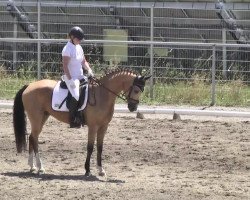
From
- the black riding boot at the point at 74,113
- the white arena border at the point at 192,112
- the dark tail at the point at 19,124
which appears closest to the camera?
the black riding boot at the point at 74,113

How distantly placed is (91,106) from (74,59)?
0.73 metres

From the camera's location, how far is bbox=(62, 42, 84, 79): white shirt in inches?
446

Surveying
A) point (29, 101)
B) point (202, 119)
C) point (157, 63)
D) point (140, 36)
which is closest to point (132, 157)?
point (29, 101)

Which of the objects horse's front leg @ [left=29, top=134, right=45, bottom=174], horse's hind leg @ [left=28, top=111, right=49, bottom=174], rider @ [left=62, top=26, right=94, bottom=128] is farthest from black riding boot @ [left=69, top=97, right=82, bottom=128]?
horse's front leg @ [left=29, top=134, right=45, bottom=174]

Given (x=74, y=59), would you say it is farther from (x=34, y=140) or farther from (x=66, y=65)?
(x=34, y=140)

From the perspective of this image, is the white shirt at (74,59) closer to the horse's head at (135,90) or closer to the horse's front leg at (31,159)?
the horse's head at (135,90)

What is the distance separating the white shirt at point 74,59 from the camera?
37.1 ft

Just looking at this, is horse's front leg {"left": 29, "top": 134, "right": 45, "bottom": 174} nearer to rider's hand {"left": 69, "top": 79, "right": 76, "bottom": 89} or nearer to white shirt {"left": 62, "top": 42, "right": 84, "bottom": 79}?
rider's hand {"left": 69, "top": 79, "right": 76, "bottom": 89}

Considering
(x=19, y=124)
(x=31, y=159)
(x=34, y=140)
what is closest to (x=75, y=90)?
(x=34, y=140)

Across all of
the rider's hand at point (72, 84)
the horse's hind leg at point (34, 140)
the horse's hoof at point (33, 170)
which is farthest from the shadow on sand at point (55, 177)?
the rider's hand at point (72, 84)

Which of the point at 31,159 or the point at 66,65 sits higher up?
the point at 66,65

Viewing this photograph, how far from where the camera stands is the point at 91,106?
1139 centimetres

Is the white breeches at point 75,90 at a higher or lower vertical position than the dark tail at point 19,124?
higher

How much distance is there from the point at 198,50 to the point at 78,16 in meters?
4.22
